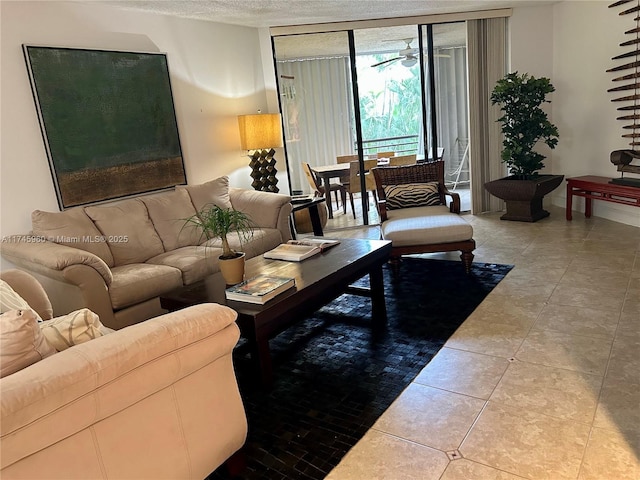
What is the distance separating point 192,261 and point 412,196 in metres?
2.06

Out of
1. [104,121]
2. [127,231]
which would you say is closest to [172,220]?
[127,231]

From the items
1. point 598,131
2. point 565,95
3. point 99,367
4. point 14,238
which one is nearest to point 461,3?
point 565,95

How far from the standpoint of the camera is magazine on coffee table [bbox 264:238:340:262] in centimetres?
293

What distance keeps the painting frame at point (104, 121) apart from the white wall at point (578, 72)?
155 inches

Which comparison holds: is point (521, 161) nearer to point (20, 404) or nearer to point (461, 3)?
point (461, 3)

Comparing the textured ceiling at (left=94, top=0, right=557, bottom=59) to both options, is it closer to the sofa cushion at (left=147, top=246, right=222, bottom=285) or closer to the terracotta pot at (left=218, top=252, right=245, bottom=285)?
the sofa cushion at (left=147, top=246, right=222, bottom=285)

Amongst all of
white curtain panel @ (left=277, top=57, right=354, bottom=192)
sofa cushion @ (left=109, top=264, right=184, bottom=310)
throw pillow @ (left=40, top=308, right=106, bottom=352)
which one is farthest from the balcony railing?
throw pillow @ (left=40, top=308, right=106, bottom=352)

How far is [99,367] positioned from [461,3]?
4.92 metres

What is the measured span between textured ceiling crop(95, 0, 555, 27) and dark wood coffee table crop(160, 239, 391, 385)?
228cm

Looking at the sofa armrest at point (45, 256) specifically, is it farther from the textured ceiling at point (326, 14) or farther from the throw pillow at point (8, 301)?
the textured ceiling at point (326, 14)

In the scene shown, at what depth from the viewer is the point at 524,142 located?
194 inches

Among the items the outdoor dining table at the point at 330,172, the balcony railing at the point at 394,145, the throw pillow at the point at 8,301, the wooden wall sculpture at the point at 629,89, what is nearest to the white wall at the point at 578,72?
the wooden wall sculpture at the point at 629,89

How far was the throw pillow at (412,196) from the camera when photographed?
4.29m

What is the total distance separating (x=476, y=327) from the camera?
280cm
